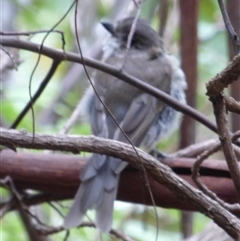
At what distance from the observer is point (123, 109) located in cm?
315

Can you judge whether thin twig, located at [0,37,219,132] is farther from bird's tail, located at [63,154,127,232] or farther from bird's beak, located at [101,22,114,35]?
bird's beak, located at [101,22,114,35]

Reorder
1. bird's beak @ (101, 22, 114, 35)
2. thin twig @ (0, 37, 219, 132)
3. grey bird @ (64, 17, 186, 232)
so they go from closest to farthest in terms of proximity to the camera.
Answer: thin twig @ (0, 37, 219, 132) < grey bird @ (64, 17, 186, 232) < bird's beak @ (101, 22, 114, 35)

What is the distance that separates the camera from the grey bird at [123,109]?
97.6 inches

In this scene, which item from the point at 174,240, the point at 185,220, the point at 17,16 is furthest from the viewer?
the point at 17,16

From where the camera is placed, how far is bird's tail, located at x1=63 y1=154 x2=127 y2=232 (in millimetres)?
2373

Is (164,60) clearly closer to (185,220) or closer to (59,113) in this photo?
(59,113)

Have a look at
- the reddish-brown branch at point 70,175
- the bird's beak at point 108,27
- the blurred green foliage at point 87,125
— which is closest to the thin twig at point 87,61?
the reddish-brown branch at point 70,175

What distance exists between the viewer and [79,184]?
2271 millimetres

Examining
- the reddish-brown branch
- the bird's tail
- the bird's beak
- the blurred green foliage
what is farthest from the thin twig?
the bird's beak

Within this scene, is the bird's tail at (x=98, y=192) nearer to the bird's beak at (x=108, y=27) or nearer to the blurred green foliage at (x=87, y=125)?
the blurred green foliage at (x=87, y=125)

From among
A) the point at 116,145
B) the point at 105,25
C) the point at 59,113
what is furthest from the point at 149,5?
the point at 116,145

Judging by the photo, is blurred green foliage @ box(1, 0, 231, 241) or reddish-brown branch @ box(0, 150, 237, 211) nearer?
reddish-brown branch @ box(0, 150, 237, 211)

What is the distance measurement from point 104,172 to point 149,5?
1041 millimetres

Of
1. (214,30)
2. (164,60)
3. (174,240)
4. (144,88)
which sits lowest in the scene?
(174,240)
